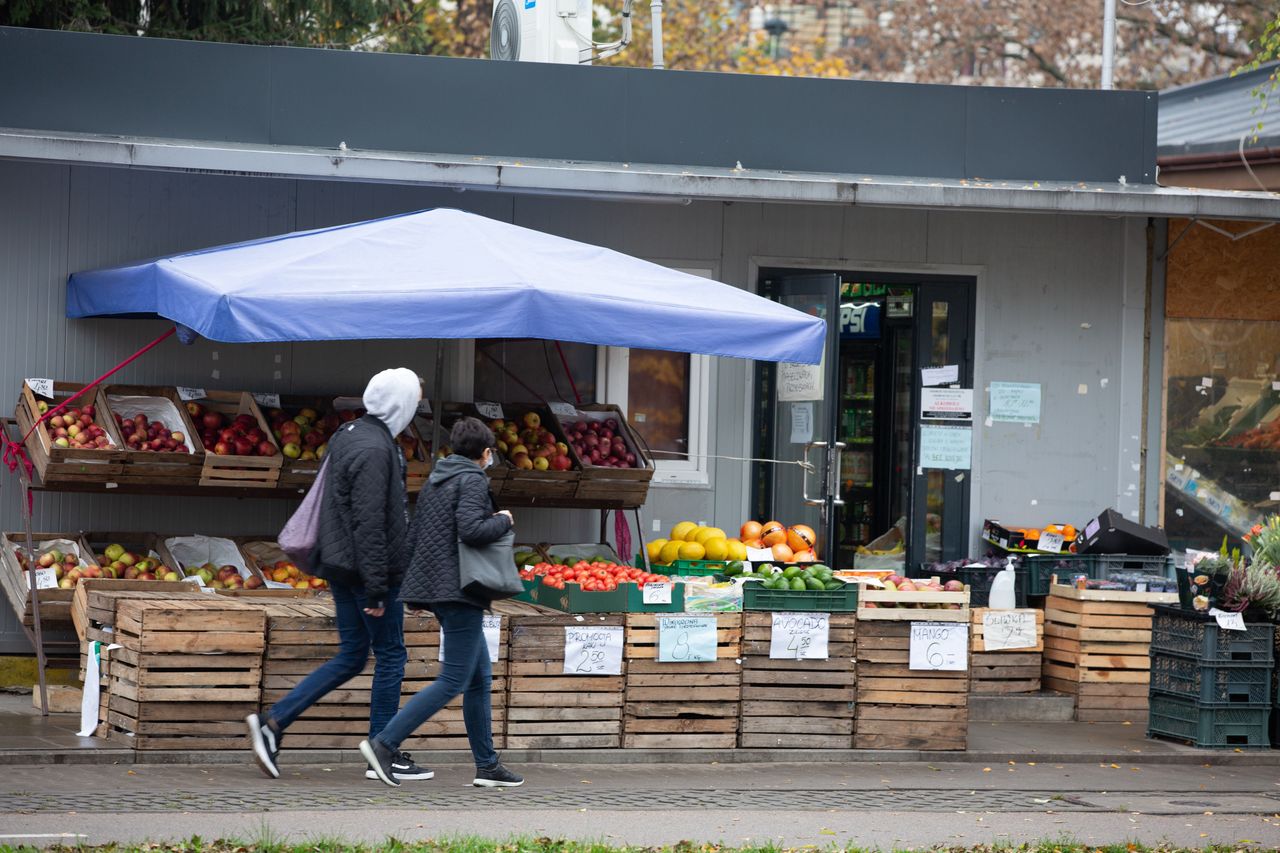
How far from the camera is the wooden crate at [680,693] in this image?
29.1 ft

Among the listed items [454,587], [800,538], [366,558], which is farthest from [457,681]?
[800,538]

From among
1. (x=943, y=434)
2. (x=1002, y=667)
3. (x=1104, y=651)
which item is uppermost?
(x=943, y=434)

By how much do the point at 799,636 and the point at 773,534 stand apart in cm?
201

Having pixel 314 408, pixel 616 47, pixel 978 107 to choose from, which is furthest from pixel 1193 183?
pixel 314 408

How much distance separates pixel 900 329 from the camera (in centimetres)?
1231

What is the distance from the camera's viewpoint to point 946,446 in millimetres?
12062

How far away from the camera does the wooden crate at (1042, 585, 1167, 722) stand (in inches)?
423

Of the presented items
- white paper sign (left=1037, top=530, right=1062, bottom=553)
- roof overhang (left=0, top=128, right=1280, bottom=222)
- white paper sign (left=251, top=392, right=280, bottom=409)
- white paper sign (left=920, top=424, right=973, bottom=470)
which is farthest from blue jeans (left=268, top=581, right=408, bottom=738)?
white paper sign (left=1037, top=530, right=1062, bottom=553)

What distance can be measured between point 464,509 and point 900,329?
5.63 metres

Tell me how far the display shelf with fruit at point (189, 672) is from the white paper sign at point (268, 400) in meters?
2.43

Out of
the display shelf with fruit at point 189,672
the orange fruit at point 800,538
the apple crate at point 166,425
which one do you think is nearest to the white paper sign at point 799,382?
the orange fruit at point 800,538

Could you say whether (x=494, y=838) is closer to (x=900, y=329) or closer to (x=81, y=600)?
(x=81, y=600)

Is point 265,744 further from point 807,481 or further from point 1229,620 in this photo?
point 1229,620

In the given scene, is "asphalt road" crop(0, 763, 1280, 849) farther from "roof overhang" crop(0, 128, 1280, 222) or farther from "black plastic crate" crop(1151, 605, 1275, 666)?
"roof overhang" crop(0, 128, 1280, 222)
